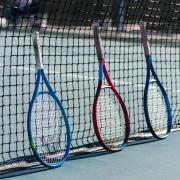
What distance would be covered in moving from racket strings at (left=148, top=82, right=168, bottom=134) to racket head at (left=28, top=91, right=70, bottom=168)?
76 cm

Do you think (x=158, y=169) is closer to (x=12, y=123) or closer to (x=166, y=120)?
(x=166, y=120)

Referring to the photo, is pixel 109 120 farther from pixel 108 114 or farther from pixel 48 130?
pixel 48 130

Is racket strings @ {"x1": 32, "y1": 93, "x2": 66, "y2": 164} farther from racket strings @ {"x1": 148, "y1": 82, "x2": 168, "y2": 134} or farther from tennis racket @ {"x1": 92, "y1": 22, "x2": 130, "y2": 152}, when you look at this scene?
racket strings @ {"x1": 148, "y1": 82, "x2": 168, "y2": 134}

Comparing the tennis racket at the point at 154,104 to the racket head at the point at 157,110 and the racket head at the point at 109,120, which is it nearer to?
the racket head at the point at 157,110

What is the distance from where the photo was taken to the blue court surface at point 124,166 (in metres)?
3.27

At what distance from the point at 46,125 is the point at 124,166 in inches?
19.7

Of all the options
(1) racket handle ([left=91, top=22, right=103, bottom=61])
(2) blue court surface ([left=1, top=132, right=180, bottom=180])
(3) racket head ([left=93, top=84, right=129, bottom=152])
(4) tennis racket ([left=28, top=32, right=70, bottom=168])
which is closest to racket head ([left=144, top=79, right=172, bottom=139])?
(2) blue court surface ([left=1, top=132, right=180, bottom=180])

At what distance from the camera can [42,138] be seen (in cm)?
337

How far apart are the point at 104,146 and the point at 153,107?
59 centimetres

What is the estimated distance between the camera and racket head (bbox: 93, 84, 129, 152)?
3658 millimetres

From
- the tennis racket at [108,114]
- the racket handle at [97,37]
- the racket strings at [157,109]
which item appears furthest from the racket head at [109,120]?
the racket strings at [157,109]

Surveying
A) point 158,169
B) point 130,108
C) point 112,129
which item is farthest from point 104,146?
point 130,108

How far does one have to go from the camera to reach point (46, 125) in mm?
3418

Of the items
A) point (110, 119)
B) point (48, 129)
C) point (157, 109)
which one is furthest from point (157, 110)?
point (48, 129)
